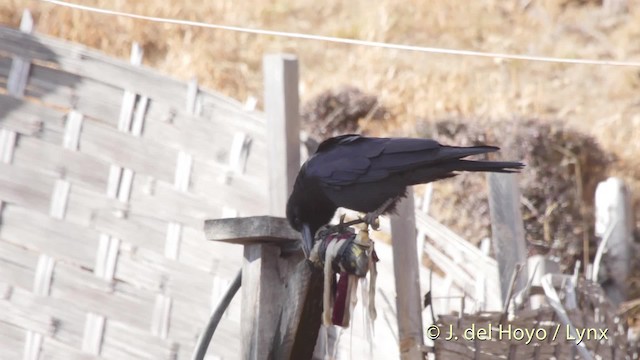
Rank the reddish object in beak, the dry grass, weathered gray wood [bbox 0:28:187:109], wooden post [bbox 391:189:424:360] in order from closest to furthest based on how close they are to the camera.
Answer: the reddish object in beak
wooden post [bbox 391:189:424:360]
weathered gray wood [bbox 0:28:187:109]
the dry grass

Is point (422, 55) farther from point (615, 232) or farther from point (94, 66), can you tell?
point (94, 66)

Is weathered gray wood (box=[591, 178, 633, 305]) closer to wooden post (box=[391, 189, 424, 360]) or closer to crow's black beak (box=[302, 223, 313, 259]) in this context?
wooden post (box=[391, 189, 424, 360])

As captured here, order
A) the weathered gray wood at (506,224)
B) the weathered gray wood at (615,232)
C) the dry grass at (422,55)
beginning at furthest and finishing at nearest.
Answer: the dry grass at (422,55), the weathered gray wood at (615,232), the weathered gray wood at (506,224)

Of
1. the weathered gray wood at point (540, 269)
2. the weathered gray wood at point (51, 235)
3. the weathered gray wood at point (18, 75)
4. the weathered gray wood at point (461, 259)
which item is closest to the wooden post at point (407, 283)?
the weathered gray wood at point (461, 259)

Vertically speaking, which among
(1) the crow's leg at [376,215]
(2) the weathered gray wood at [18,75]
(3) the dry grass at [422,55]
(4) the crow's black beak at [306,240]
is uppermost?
(3) the dry grass at [422,55]

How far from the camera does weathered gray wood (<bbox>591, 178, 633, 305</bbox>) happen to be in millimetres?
6445

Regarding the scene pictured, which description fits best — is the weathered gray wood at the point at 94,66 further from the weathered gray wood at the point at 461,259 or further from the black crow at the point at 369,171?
the black crow at the point at 369,171

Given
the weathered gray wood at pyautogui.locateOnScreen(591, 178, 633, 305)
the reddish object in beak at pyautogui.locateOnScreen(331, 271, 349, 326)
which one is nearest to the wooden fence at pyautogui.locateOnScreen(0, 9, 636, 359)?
the reddish object in beak at pyautogui.locateOnScreen(331, 271, 349, 326)

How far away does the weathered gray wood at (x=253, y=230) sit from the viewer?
2996 mm

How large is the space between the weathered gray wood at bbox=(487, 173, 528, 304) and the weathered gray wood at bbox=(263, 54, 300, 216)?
1.04 m

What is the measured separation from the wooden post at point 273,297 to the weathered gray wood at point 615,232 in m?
3.78

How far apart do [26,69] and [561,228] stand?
477 cm

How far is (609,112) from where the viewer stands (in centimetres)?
1079

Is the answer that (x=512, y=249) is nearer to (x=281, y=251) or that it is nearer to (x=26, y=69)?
(x=281, y=251)
